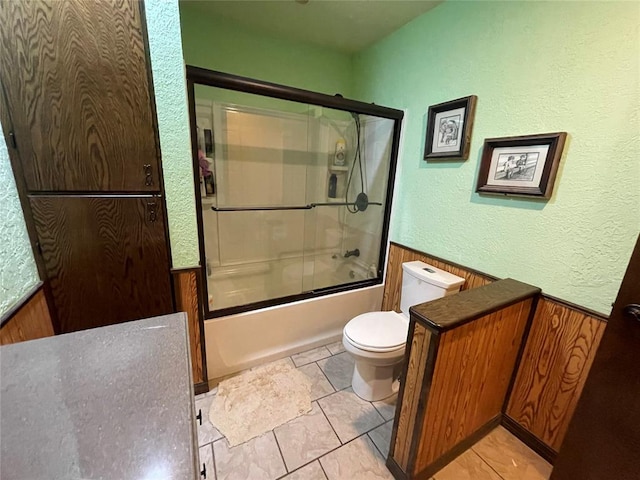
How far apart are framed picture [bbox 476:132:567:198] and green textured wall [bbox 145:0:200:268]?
153 cm

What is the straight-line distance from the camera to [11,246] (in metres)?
1.01

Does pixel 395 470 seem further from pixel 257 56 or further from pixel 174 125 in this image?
pixel 257 56

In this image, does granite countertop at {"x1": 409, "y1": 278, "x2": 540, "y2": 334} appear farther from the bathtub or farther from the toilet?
the bathtub

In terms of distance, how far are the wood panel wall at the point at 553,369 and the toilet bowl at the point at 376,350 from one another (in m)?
0.62

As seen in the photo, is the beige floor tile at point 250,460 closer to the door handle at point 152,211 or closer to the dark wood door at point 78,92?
the door handle at point 152,211

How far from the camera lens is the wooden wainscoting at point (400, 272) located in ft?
5.12

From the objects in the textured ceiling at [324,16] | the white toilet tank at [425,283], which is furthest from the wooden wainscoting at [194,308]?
the textured ceiling at [324,16]

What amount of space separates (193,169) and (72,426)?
108 cm

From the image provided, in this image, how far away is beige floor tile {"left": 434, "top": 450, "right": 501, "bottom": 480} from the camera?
4.00ft

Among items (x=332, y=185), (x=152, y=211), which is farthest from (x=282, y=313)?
(x=332, y=185)

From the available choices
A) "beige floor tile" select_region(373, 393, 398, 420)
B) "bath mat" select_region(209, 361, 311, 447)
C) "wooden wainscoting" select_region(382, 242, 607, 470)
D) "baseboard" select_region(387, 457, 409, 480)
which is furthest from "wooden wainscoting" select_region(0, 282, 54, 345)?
"beige floor tile" select_region(373, 393, 398, 420)

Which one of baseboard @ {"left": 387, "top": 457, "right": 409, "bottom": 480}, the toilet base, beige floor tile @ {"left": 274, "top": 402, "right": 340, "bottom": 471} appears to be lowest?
beige floor tile @ {"left": 274, "top": 402, "right": 340, "bottom": 471}

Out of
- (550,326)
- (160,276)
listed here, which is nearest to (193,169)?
(160,276)

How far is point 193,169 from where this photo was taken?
1.31m
